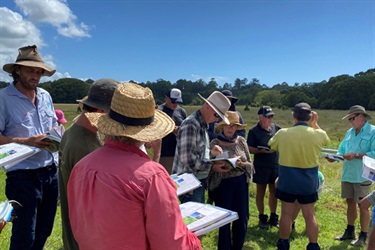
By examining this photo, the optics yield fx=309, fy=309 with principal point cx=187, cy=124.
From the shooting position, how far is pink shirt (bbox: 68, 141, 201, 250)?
1.44m

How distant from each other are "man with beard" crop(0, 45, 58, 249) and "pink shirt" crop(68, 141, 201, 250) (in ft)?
5.06

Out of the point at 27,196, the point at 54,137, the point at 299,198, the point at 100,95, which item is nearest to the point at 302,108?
the point at 299,198

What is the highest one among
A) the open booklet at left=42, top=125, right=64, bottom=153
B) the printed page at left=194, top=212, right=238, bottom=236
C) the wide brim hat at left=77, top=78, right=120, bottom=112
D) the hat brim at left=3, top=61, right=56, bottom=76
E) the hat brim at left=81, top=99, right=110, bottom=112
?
the hat brim at left=3, top=61, right=56, bottom=76

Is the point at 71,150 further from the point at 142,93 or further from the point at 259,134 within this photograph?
the point at 259,134

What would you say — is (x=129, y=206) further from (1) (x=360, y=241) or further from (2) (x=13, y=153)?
(1) (x=360, y=241)

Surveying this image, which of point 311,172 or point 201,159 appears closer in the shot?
point 201,159

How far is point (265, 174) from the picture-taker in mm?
5391

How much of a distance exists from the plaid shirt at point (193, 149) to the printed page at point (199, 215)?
1.04 m

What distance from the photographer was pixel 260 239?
5031 millimetres

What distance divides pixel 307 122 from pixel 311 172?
0.69 meters

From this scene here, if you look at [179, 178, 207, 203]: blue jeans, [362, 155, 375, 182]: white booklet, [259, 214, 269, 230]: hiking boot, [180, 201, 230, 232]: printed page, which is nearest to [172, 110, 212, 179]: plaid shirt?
[179, 178, 207, 203]: blue jeans

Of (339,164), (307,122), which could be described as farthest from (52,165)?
(339,164)

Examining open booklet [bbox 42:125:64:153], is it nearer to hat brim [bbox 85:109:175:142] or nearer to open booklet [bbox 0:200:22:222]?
open booklet [bbox 0:200:22:222]

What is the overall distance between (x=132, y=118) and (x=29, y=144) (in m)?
1.70
